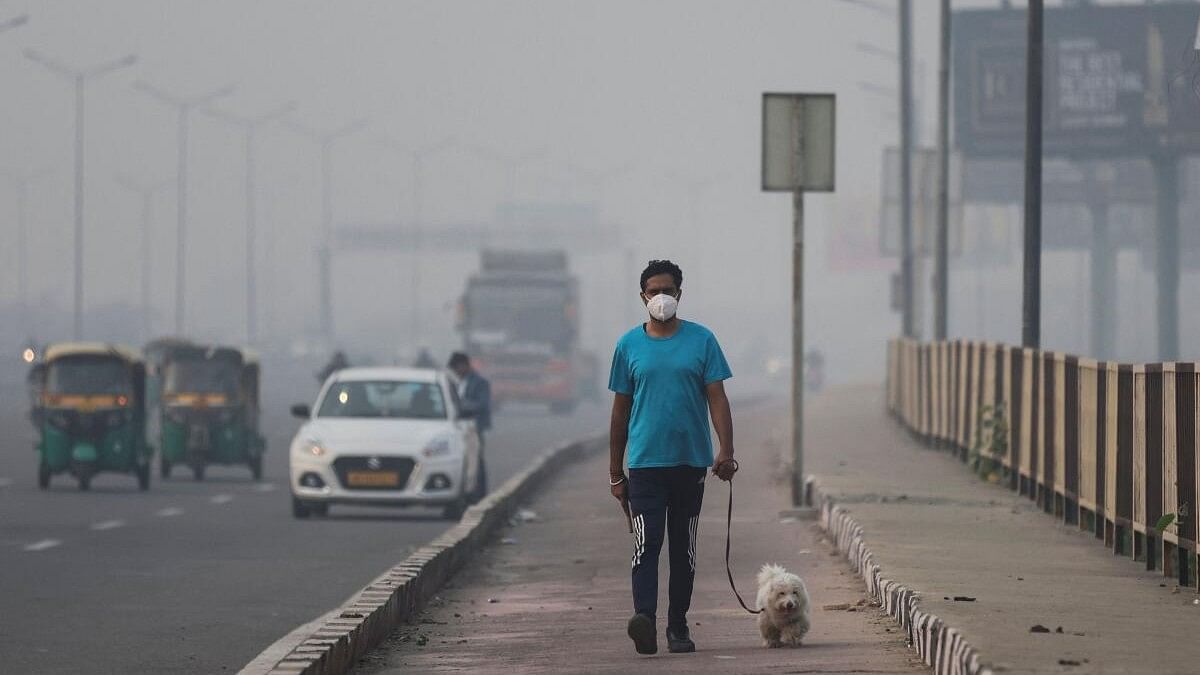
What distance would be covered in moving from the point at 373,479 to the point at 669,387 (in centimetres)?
1461

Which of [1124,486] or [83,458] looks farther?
[83,458]

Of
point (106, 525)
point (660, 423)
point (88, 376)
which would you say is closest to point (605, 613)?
point (660, 423)

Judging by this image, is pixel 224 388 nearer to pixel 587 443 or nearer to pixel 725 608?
pixel 587 443

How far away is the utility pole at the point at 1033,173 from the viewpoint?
1075 inches

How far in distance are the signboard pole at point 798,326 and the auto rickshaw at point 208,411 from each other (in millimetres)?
12744

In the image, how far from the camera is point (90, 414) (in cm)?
3172

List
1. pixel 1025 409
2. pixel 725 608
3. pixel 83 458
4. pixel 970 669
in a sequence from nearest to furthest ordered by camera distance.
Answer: pixel 970 669
pixel 725 608
pixel 1025 409
pixel 83 458

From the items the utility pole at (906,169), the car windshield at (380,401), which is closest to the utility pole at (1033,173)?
the car windshield at (380,401)

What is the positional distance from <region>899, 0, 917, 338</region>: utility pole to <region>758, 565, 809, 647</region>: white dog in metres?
39.6

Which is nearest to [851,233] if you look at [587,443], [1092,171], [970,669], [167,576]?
[1092,171]

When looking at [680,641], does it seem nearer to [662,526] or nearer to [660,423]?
[662,526]

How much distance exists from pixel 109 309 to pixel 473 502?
168 m

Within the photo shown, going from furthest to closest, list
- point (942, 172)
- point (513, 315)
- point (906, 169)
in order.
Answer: point (513, 315) < point (906, 169) < point (942, 172)

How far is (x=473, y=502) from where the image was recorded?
28438 mm
